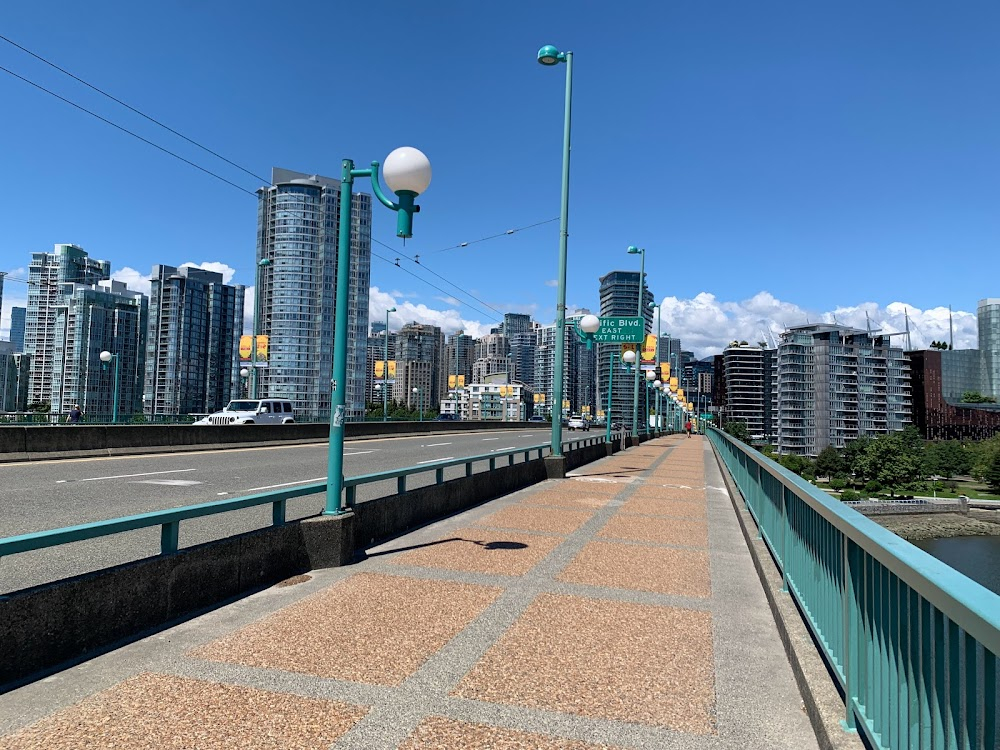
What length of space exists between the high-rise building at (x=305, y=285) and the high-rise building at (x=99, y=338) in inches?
520

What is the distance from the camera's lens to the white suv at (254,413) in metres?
30.9

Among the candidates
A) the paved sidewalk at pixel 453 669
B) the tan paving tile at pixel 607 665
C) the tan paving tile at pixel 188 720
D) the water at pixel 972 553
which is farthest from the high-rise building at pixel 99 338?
the water at pixel 972 553

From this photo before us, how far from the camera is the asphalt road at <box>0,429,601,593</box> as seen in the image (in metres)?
6.56

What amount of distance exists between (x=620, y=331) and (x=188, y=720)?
2263 centimetres

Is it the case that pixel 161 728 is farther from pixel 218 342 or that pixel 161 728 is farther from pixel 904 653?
pixel 218 342

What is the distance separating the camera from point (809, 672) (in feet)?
12.6

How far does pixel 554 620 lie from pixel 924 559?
339 cm

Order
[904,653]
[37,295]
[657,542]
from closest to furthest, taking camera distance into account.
Answer: [904,653] → [657,542] → [37,295]

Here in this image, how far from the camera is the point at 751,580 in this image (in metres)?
6.78

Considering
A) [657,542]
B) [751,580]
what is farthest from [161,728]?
[657,542]

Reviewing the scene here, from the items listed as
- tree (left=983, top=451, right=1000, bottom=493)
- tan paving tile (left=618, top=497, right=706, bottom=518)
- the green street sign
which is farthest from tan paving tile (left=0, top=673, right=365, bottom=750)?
tree (left=983, top=451, right=1000, bottom=493)

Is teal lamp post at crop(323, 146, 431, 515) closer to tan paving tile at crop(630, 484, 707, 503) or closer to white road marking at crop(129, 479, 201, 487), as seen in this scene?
white road marking at crop(129, 479, 201, 487)

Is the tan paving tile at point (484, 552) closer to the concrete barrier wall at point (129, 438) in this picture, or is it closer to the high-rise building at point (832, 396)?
the concrete barrier wall at point (129, 438)

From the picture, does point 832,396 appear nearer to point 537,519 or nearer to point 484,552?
point 537,519
